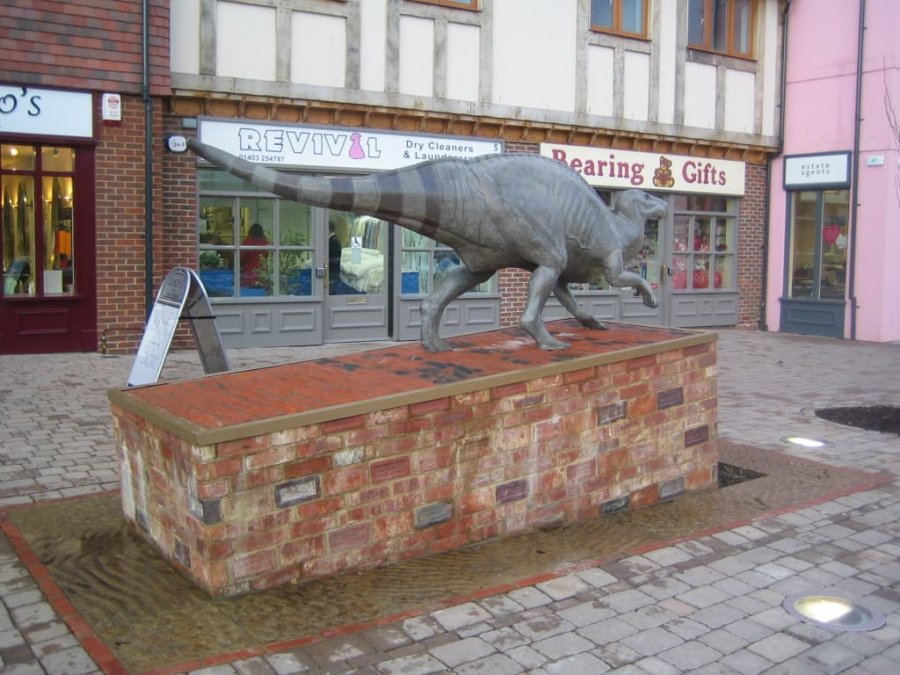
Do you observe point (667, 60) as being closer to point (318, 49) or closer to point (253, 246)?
point (318, 49)

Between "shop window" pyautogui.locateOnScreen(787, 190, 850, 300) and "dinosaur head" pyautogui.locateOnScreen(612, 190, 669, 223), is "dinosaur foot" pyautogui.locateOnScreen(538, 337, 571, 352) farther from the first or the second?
"shop window" pyautogui.locateOnScreen(787, 190, 850, 300)

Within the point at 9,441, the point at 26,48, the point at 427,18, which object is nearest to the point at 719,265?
the point at 427,18

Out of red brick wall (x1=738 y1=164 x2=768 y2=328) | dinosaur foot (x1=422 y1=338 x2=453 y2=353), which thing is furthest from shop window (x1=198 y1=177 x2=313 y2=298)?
red brick wall (x1=738 y1=164 x2=768 y2=328)

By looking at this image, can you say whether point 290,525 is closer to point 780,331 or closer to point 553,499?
point 553,499

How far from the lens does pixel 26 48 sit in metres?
10.3

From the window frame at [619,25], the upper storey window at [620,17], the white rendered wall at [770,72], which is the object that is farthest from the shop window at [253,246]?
the white rendered wall at [770,72]

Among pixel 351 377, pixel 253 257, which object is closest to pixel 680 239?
pixel 253 257

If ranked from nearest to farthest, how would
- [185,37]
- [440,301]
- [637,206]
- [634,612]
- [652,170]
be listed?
[634,612] < [440,301] < [637,206] < [185,37] < [652,170]

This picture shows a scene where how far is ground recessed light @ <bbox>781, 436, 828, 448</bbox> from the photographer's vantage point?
24.7ft

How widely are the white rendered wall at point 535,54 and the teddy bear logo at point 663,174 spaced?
85.9 inches

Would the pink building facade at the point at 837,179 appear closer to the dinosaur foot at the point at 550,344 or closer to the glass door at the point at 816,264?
the glass door at the point at 816,264

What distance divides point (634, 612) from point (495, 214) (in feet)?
7.93

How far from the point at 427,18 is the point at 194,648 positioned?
10948mm

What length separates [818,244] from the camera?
16.5 m
